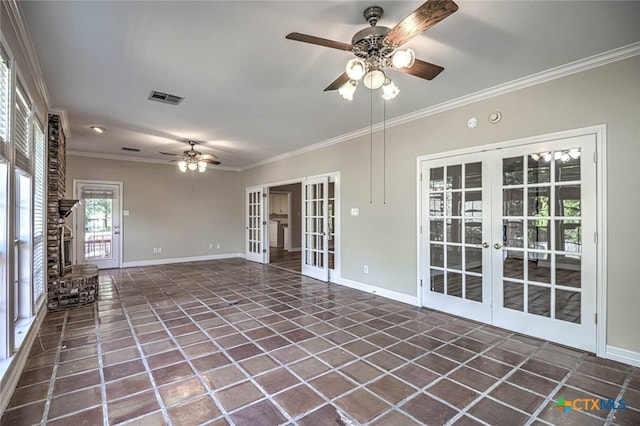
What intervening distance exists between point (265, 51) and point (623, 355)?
4050 mm

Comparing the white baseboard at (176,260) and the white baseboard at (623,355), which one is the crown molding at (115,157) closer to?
the white baseboard at (176,260)

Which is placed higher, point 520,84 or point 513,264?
point 520,84

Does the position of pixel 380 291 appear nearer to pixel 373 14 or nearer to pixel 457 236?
pixel 457 236

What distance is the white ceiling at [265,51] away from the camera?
2.14m

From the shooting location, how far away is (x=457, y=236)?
380cm

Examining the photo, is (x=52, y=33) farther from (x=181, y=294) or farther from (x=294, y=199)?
(x=294, y=199)

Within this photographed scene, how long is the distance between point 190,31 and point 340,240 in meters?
3.91

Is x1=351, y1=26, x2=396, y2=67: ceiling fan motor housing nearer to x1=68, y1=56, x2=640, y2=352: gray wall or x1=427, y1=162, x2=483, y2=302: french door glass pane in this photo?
x1=68, y1=56, x2=640, y2=352: gray wall

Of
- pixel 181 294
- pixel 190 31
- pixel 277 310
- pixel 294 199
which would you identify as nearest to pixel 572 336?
pixel 277 310

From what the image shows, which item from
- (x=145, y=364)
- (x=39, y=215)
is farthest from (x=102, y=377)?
(x=39, y=215)

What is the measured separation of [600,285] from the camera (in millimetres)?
2779

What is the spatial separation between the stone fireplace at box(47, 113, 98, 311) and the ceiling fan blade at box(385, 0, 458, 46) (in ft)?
15.0

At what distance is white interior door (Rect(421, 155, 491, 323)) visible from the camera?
357cm

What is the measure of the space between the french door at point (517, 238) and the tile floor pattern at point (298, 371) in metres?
0.25
